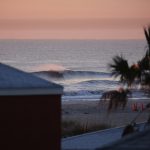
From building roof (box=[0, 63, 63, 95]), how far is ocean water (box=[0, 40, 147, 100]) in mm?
25137

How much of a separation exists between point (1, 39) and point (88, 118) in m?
118

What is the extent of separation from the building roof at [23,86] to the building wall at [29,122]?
13 centimetres

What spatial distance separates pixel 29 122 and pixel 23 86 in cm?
79

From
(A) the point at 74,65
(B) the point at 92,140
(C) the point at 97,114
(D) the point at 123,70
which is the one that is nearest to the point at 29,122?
(D) the point at 123,70

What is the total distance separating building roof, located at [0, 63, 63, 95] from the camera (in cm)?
1415

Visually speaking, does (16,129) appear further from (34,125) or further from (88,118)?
(88,118)

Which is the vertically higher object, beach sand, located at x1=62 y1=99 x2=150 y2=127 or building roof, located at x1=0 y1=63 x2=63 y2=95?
building roof, located at x1=0 y1=63 x2=63 y2=95

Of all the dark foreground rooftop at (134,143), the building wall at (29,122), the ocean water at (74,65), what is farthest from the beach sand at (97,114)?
the dark foreground rooftop at (134,143)

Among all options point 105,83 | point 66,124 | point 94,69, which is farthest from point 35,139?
point 94,69

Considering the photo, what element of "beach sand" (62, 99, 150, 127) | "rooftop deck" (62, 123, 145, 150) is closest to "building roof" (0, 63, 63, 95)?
"rooftop deck" (62, 123, 145, 150)

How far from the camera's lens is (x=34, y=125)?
571 inches

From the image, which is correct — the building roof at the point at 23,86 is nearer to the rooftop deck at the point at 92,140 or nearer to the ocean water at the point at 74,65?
the rooftop deck at the point at 92,140

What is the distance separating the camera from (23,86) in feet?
47.0

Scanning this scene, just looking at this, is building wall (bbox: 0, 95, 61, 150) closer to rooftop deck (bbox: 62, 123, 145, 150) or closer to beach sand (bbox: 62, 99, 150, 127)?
rooftop deck (bbox: 62, 123, 145, 150)
